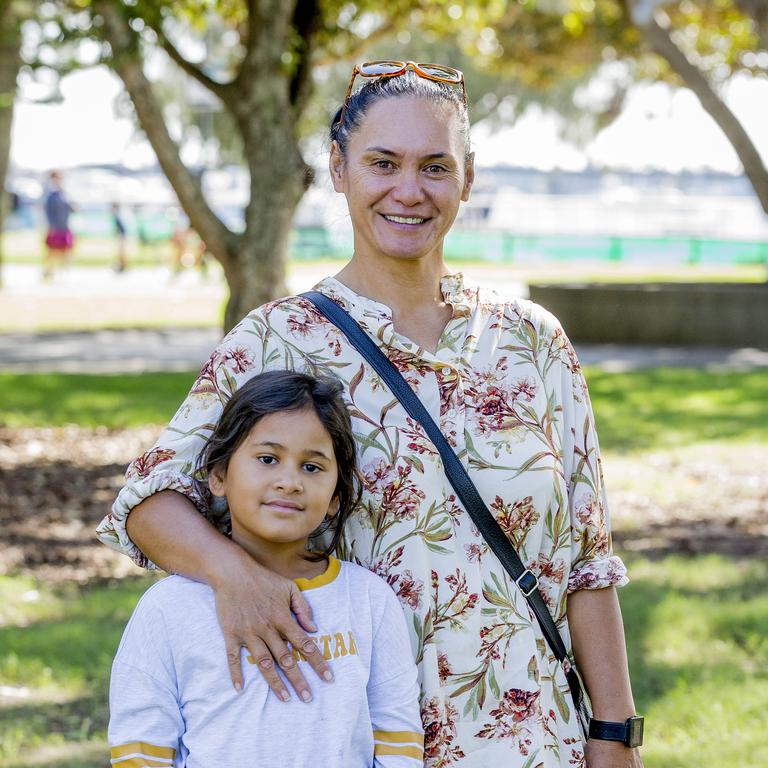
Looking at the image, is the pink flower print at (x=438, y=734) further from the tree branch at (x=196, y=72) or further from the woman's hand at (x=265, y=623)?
the tree branch at (x=196, y=72)

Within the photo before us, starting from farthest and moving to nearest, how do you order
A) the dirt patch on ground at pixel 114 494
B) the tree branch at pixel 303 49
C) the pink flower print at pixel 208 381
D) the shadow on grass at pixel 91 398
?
the shadow on grass at pixel 91 398, the tree branch at pixel 303 49, the dirt patch on ground at pixel 114 494, the pink flower print at pixel 208 381

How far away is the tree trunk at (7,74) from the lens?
10523mm

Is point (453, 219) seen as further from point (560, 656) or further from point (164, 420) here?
point (164, 420)

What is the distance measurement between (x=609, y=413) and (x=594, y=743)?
31.6 feet

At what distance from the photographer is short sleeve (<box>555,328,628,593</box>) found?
265cm

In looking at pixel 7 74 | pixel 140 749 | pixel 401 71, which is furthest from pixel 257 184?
pixel 7 74

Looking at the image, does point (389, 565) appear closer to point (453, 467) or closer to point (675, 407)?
point (453, 467)

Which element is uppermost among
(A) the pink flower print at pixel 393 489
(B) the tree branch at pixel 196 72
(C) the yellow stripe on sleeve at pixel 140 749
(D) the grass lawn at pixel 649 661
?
(B) the tree branch at pixel 196 72

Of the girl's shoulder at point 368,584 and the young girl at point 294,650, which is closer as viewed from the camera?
the young girl at point 294,650

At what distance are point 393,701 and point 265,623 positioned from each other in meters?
0.26

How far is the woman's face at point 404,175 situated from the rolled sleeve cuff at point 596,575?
67 cm

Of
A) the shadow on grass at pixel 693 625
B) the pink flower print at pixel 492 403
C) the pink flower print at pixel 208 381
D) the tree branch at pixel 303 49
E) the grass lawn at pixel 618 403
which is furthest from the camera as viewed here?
the grass lawn at pixel 618 403

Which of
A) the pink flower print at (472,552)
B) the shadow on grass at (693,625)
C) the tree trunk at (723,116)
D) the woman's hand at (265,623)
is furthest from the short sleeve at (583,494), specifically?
the tree trunk at (723,116)

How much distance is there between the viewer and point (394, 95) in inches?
103
